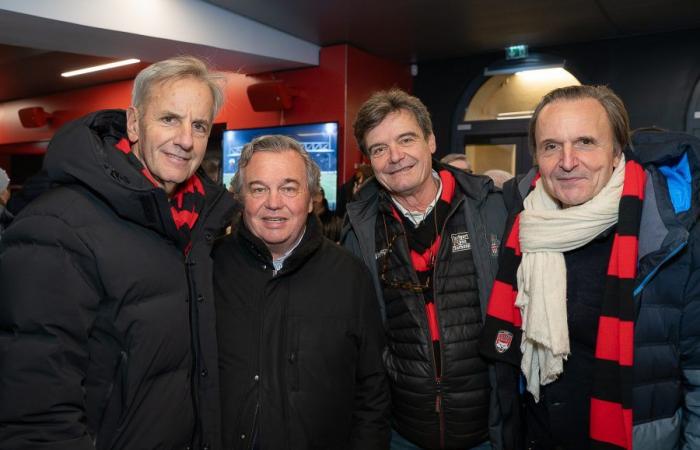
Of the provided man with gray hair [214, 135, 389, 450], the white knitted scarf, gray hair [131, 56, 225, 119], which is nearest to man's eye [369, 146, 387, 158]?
man with gray hair [214, 135, 389, 450]

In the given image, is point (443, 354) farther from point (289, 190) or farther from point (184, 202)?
point (184, 202)

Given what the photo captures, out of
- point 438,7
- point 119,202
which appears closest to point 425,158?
point 119,202

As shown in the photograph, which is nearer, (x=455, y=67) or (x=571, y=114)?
(x=571, y=114)

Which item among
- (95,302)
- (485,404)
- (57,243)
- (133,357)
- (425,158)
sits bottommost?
(485,404)

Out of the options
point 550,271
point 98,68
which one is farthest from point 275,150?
point 98,68

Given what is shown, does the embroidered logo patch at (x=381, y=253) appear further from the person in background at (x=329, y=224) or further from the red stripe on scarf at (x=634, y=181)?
the person in background at (x=329, y=224)

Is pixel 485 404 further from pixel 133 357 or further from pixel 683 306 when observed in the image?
pixel 133 357

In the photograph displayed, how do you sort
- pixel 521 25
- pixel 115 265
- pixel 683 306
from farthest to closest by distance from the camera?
pixel 521 25
pixel 683 306
pixel 115 265

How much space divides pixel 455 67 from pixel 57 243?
20.4 ft

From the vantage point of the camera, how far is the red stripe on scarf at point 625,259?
1.50 meters

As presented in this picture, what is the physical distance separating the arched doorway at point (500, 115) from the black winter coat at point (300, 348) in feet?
16.8

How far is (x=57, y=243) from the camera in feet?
3.91

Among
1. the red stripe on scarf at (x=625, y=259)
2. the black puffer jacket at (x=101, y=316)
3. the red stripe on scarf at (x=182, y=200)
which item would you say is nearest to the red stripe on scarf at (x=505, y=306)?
the red stripe on scarf at (x=625, y=259)

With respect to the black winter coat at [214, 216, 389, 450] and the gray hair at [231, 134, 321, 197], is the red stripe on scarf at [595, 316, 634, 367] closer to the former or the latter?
the black winter coat at [214, 216, 389, 450]
